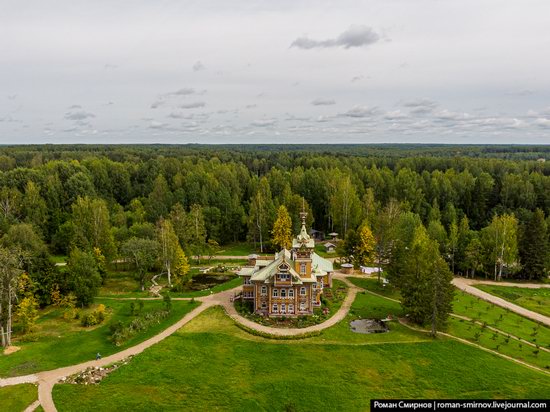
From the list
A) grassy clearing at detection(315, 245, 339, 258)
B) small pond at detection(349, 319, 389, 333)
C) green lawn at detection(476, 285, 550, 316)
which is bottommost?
small pond at detection(349, 319, 389, 333)

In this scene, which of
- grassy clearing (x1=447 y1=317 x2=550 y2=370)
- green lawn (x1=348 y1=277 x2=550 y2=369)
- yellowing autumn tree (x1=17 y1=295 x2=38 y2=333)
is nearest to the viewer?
grassy clearing (x1=447 y1=317 x2=550 y2=370)

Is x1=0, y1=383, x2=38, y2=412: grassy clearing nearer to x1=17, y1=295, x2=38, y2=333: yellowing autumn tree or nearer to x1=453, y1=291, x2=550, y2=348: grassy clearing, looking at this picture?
x1=17, y1=295, x2=38, y2=333: yellowing autumn tree

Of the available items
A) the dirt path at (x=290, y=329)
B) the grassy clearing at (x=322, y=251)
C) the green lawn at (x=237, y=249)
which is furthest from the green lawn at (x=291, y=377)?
the green lawn at (x=237, y=249)

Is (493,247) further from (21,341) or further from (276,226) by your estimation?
(21,341)

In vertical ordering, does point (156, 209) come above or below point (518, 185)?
below

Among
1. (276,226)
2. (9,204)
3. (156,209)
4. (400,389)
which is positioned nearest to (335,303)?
(400,389)

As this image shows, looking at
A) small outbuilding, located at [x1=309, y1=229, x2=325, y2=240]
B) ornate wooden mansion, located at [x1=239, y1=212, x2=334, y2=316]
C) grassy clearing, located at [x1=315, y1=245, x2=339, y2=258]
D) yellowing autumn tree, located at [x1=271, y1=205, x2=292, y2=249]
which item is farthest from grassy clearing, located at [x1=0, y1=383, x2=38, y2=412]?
small outbuilding, located at [x1=309, y1=229, x2=325, y2=240]

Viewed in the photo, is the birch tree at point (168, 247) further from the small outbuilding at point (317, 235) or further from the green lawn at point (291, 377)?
the small outbuilding at point (317, 235)
